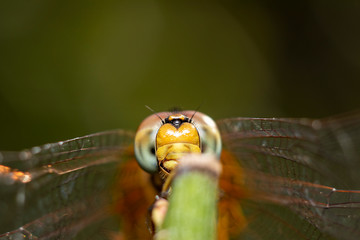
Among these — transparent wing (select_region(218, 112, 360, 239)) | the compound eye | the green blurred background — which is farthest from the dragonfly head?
the green blurred background

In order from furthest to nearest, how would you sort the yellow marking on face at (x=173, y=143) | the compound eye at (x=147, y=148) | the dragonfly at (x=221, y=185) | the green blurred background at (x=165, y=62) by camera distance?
the green blurred background at (x=165, y=62) → the dragonfly at (x=221, y=185) → the compound eye at (x=147, y=148) → the yellow marking on face at (x=173, y=143)

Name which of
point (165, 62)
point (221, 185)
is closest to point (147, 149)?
point (221, 185)

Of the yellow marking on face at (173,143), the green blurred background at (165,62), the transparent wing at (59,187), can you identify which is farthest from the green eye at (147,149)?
the green blurred background at (165,62)

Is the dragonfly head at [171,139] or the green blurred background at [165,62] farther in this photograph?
the green blurred background at [165,62]

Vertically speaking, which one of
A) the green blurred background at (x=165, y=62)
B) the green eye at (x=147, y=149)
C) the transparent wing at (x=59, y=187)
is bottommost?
the transparent wing at (x=59, y=187)

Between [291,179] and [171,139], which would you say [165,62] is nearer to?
[291,179]

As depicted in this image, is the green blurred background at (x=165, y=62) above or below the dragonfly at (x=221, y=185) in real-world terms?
above

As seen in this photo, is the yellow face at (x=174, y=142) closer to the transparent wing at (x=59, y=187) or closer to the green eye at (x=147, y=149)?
the green eye at (x=147, y=149)
